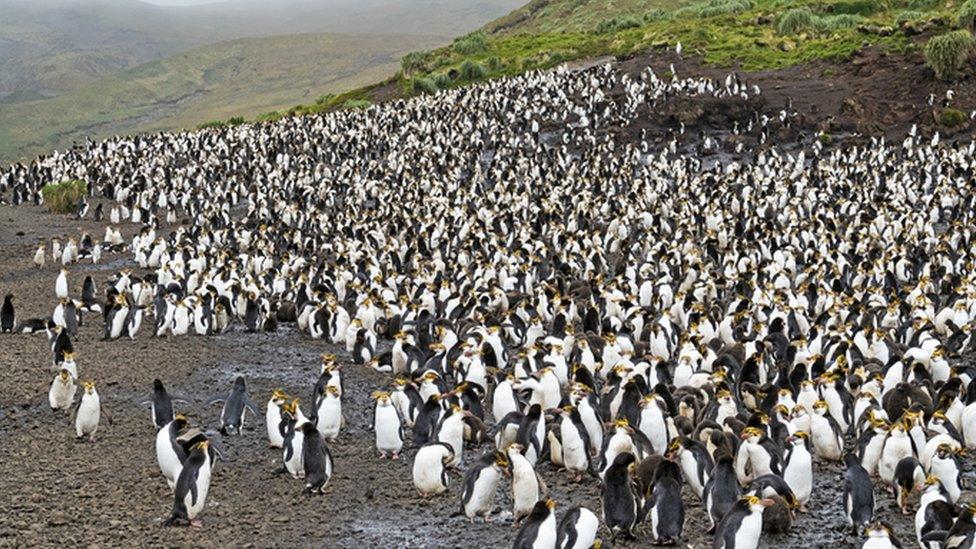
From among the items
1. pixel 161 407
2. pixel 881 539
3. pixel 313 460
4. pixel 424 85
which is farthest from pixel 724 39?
pixel 881 539

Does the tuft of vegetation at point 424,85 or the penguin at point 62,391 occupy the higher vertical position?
the tuft of vegetation at point 424,85

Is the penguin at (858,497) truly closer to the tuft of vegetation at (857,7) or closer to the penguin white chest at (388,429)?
the penguin white chest at (388,429)

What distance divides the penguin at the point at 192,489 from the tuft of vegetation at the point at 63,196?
26.1 m

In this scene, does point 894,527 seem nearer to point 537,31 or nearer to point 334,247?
point 334,247

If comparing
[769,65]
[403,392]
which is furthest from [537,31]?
[403,392]

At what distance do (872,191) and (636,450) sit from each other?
2075 cm

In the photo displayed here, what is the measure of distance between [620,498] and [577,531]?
35.9 inches

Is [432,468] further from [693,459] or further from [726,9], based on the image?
[726,9]

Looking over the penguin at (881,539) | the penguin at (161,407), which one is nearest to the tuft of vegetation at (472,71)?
the penguin at (161,407)

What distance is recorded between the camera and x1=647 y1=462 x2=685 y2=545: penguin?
326 inches

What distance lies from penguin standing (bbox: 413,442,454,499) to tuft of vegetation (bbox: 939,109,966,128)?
101 ft

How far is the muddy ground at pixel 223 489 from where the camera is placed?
28.4 feet

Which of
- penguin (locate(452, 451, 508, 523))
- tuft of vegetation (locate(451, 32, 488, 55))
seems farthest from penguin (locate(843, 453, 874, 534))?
tuft of vegetation (locate(451, 32, 488, 55))

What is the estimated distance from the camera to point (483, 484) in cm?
887
